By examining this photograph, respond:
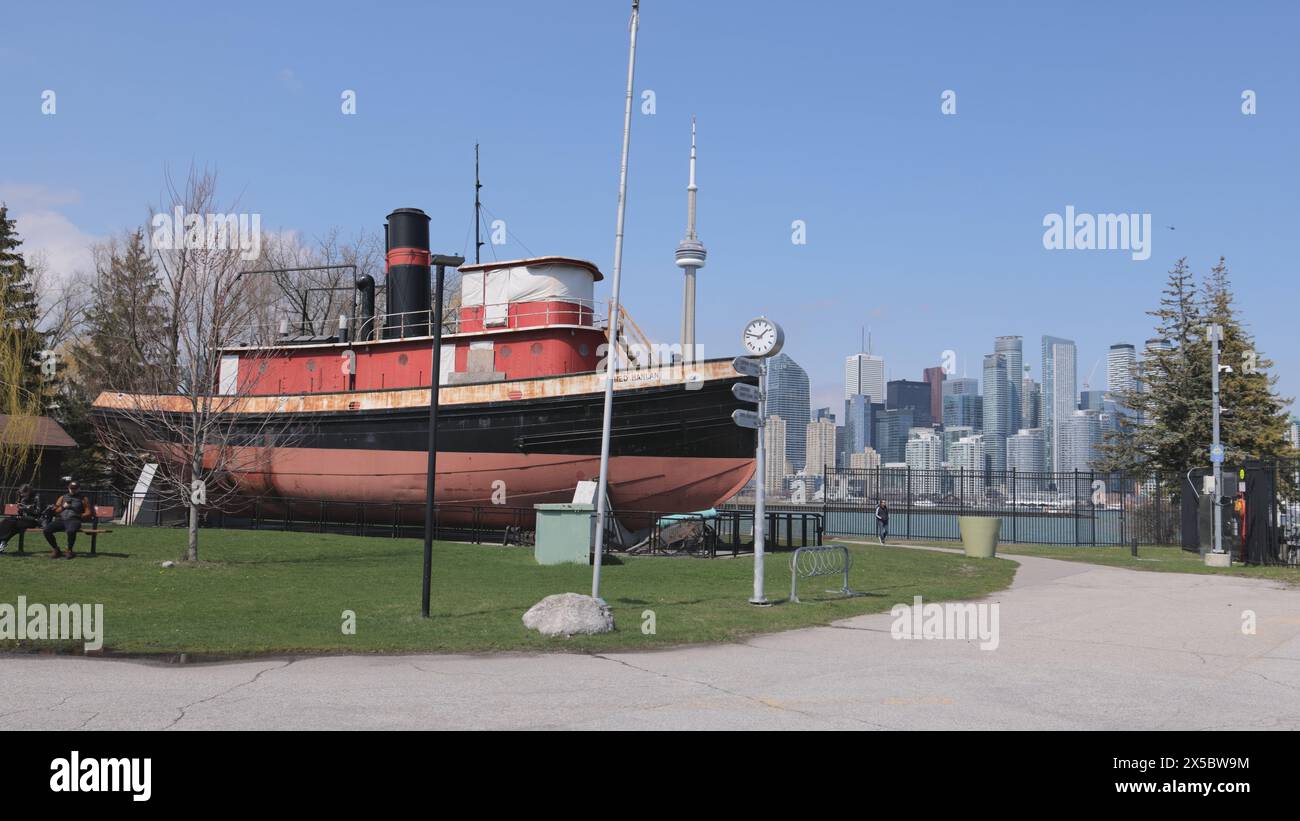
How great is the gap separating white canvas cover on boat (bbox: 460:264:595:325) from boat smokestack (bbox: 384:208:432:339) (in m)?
2.61

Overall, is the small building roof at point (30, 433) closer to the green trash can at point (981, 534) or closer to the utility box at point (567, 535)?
the utility box at point (567, 535)

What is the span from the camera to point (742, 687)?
27.1ft

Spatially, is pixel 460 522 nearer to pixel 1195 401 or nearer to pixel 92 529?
pixel 92 529

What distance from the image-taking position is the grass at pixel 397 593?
10297mm

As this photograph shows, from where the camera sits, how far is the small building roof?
29812 mm

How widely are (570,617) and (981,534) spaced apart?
16.3 meters

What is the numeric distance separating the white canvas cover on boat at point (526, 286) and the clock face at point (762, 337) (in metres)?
12.0

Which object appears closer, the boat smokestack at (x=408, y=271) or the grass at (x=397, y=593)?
the grass at (x=397, y=593)

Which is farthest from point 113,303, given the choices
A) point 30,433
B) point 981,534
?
point 981,534

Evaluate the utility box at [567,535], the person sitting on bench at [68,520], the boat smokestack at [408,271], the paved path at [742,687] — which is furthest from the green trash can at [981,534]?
the person sitting on bench at [68,520]

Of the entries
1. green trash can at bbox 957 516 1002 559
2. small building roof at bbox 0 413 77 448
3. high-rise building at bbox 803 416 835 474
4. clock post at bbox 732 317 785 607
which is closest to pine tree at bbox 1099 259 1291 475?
green trash can at bbox 957 516 1002 559

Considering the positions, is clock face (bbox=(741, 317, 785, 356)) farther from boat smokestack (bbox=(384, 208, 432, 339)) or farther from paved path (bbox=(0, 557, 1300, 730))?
boat smokestack (bbox=(384, 208, 432, 339))

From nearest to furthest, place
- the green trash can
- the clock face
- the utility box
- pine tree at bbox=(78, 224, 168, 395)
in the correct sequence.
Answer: the clock face → the utility box → the green trash can → pine tree at bbox=(78, 224, 168, 395)
